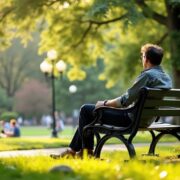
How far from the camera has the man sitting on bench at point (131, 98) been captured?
696 cm

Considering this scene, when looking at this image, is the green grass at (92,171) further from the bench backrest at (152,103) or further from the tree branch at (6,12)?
the tree branch at (6,12)

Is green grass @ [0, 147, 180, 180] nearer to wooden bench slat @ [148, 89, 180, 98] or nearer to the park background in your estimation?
wooden bench slat @ [148, 89, 180, 98]

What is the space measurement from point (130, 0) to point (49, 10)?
619 centimetres

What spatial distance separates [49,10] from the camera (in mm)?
23250

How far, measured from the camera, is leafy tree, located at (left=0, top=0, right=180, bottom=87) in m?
21.2

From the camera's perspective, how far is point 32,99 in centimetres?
7888

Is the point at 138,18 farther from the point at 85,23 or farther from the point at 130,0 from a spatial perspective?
the point at 85,23

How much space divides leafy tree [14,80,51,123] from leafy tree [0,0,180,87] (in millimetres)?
48997

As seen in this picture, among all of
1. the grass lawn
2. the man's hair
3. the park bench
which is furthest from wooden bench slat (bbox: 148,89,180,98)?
the grass lawn

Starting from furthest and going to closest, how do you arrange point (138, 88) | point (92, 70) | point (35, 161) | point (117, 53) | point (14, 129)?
point (92, 70) → point (117, 53) → point (14, 129) → point (138, 88) → point (35, 161)

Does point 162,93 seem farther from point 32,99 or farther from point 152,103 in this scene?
point 32,99

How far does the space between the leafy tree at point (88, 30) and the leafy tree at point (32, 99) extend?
48997 mm

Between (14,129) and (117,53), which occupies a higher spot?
(117,53)

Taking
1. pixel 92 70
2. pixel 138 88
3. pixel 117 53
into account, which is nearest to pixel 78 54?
pixel 117 53
